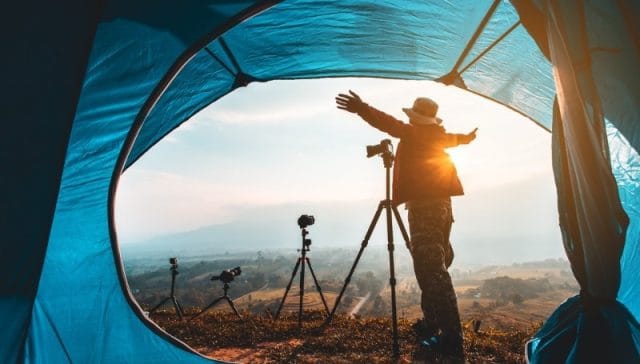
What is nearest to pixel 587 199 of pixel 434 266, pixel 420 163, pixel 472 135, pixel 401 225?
pixel 434 266

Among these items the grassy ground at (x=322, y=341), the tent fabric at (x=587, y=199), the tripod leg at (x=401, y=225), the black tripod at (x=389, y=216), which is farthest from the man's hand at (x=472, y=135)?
the grassy ground at (x=322, y=341)

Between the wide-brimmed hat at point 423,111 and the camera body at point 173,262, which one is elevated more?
the wide-brimmed hat at point 423,111

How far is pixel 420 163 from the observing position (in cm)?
391

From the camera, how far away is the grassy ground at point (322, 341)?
11.9 ft

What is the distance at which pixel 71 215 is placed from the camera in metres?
2.75

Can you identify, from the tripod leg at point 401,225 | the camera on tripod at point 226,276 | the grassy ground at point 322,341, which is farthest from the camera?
the camera on tripod at point 226,276

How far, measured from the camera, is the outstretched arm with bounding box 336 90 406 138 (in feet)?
11.7

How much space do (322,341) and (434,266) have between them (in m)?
1.71

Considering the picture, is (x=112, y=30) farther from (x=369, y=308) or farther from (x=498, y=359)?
(x=369, y=308)

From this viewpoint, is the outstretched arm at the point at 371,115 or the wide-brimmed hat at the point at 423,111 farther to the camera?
the wide-brimmed hat at the point at 423,111

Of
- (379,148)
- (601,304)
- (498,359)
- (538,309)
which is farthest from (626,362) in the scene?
(538,309)

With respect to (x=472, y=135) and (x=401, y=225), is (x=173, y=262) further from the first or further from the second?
(x=472, y=135)

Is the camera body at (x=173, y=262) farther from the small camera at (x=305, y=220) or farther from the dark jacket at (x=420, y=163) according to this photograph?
the dark jacket at (x=420, y=163)

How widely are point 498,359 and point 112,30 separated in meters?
4.79
